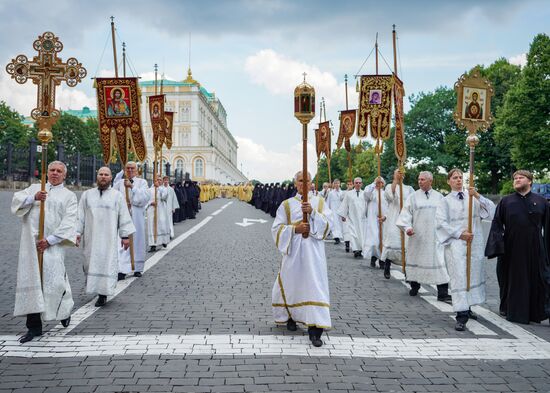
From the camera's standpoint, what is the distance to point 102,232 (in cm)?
785

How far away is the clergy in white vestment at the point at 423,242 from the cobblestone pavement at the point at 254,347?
353 mm

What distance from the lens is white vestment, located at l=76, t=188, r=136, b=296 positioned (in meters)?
7.64

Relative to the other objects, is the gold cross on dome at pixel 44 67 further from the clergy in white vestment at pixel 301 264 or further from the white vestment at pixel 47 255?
the clergy in white vestment at pixel 301 264

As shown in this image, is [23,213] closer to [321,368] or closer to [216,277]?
[321,368]

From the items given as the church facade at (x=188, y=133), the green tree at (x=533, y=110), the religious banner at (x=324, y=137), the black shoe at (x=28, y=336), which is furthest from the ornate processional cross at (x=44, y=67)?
the church facade at (x=188, y=133)

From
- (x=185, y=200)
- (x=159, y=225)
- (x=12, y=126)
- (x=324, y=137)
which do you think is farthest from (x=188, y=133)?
(x=159, y=225)

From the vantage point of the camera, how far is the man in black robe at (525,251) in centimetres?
709

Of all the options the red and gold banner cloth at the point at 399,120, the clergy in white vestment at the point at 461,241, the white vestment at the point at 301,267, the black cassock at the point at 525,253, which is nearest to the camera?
the white vestment at the point at 301,267

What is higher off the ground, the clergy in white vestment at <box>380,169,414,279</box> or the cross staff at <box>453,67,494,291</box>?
the cross staff at <box>453,67,494,291</box>

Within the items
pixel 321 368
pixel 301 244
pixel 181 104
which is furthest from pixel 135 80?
pixel 181 104

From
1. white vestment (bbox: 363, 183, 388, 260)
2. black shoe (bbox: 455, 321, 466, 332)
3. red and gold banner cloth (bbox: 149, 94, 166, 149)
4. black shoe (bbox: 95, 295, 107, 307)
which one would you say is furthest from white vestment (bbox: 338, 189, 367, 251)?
black shoe (bbox: 95, 295, 107, 307)

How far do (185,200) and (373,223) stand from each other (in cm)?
1524

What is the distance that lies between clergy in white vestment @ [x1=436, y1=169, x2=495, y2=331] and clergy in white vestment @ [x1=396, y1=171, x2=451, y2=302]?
3.28 ft

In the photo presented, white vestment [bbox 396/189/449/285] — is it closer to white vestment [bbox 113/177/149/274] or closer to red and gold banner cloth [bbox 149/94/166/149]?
white vestment [bbox 113/177/149/274]
